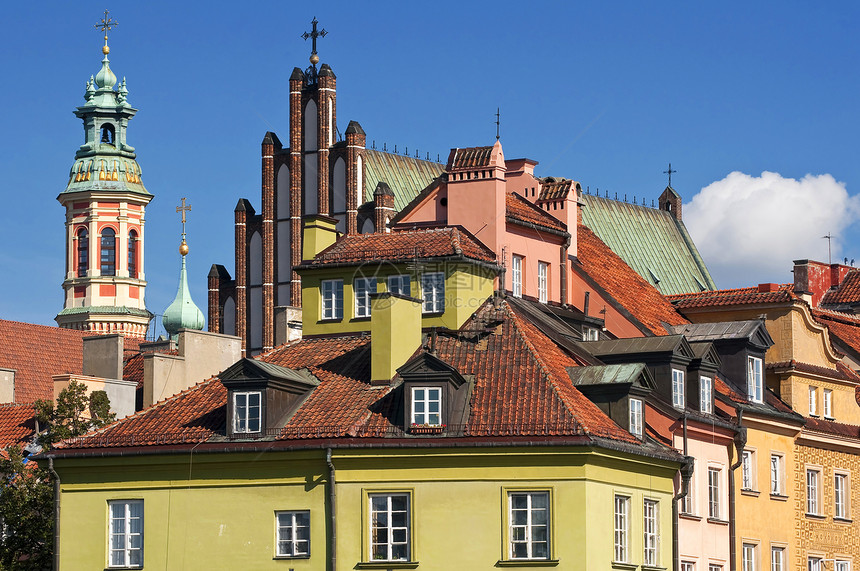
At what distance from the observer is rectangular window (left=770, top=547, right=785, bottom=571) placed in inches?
2112

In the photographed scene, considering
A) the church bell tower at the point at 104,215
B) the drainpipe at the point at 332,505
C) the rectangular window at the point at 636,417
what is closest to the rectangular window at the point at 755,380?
the rectangular window at the point at 636,417

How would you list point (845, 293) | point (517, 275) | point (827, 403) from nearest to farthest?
point (517, 275), point (827, 403), point (845, 293)

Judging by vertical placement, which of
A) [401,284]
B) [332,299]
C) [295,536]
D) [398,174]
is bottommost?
[295,536]

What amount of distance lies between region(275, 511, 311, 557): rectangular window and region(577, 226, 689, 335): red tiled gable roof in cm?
1546

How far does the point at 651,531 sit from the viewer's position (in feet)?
153

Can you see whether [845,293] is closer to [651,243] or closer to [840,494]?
[651,243]

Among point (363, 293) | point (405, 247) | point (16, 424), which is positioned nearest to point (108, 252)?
point (16, 424)

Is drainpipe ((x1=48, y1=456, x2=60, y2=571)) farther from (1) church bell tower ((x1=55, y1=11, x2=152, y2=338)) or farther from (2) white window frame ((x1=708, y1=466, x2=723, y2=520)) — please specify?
(1) church bell tower ((x1=55, y1=11, x2=152, y2=338))

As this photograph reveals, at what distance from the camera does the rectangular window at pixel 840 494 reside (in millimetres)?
56906

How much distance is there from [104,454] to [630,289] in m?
20.9

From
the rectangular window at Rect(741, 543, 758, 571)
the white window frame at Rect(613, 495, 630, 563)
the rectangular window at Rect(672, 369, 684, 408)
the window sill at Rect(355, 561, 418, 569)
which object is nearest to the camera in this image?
the window sill at Rect(355, 561, 418, 569)

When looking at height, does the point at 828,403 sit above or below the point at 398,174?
below

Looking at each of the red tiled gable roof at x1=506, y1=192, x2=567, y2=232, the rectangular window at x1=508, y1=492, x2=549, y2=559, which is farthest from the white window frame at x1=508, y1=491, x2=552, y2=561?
the red tiled gable roof at x1=506, y1=192, x2=567, y2=232

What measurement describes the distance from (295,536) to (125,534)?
165 inches
